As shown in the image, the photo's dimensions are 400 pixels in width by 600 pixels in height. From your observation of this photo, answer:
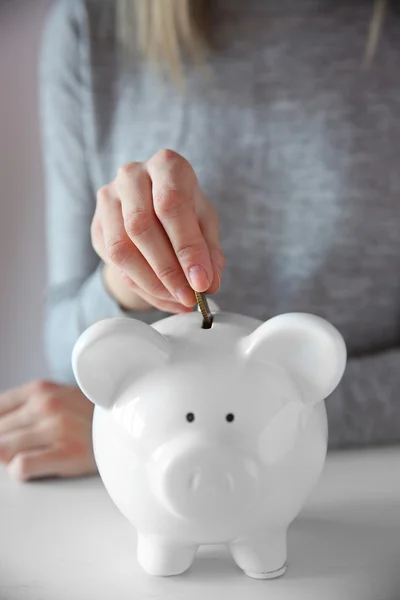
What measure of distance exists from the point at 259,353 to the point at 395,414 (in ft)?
1.10

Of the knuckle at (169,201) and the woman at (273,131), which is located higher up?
the knuckle at (169,201)

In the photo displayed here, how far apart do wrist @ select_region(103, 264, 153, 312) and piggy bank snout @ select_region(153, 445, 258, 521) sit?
1.09ft

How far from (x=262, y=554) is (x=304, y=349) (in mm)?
148

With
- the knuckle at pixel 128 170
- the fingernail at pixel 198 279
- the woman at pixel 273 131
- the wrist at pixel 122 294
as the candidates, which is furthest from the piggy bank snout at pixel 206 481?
the woman at pixel 273 131

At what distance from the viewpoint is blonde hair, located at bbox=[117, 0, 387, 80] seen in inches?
36.2

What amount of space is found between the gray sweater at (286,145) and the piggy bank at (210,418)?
0.42 m

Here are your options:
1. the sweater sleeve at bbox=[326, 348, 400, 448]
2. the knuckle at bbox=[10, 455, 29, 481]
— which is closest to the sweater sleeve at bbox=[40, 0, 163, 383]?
the knuckle at bbox=[10, 455, 29, 481]

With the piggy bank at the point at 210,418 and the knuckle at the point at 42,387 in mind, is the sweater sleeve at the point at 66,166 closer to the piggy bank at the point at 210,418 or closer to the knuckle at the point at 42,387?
the knuckle at the point at 42,387

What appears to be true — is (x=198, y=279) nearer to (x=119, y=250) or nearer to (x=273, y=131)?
(x=119, y=250)

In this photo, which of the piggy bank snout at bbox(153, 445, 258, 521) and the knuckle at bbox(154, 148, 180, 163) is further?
the knuckle at bbox(154, 148, 180, 163)

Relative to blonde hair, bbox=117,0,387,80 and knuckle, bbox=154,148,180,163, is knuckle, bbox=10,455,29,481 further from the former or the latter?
blonde hair, bbox=117,0,387,80

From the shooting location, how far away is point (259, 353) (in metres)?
0.48

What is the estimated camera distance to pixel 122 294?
79 centimetres

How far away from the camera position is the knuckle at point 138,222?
54 cm
